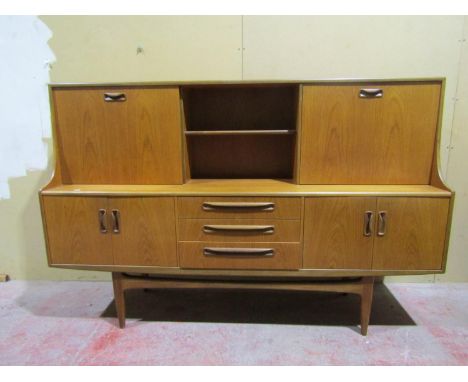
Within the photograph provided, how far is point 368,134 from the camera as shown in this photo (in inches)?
63.8

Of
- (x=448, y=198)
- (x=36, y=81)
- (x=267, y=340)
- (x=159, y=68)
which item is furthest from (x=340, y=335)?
(x=36, y=81)

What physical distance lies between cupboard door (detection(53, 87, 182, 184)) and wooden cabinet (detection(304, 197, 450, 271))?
817mm

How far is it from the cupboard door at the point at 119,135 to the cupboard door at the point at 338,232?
77cm

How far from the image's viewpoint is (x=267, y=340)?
1657 mm

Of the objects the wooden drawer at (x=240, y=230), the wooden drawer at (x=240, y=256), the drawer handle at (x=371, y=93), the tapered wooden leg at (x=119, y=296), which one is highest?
the drawer handle at (x=371, y=93)

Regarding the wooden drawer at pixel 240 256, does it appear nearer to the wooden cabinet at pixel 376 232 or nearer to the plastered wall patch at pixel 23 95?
the wooden cabinet at pixel 376 232

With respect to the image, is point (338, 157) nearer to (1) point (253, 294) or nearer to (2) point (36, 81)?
(1) point (253, 294)

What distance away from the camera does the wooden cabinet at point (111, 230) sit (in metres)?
1.59

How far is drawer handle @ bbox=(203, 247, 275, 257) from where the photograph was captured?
1569 mm

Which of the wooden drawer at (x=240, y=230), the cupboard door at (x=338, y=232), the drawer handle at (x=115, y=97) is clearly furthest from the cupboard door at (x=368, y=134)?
the drawer handle at (x=115, y=97)

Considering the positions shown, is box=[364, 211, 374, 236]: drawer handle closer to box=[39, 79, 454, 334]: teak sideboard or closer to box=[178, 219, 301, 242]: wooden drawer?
box=[39, 79, 454, 334]: teak sideboard

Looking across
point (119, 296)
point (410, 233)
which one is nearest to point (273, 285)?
point (410, 233)

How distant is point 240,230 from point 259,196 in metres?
0.20

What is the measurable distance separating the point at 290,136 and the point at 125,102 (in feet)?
3.16
